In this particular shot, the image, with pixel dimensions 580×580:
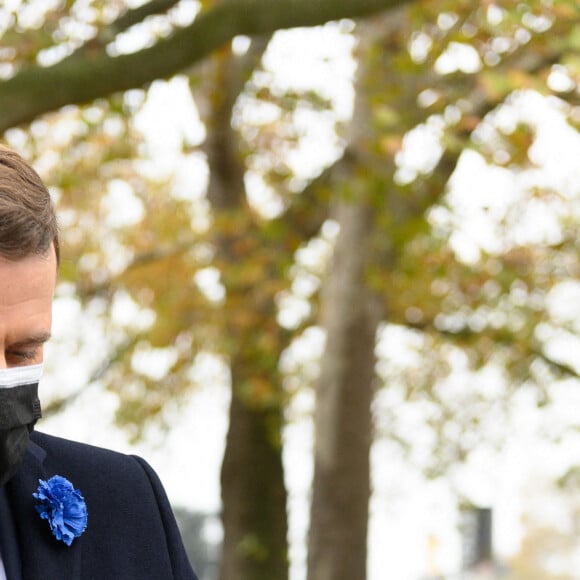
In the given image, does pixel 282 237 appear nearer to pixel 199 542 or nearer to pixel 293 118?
pixel 293 118

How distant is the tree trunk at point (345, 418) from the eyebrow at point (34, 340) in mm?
7208

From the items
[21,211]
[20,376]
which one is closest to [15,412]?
[20,376]

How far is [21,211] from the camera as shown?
7.07ft

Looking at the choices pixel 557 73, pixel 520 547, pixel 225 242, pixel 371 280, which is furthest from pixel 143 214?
pixel 520 547

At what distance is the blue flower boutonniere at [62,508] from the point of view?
7.68ft

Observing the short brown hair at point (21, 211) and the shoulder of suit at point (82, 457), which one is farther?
the shoulder of suit at point (82, 457)

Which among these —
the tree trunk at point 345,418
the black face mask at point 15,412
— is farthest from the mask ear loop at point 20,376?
the tree trunk at point 345,418

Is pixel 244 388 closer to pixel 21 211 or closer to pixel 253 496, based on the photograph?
pixel 253 496

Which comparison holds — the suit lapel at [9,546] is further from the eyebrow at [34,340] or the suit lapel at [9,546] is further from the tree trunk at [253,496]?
the tree trunk at [253,496]

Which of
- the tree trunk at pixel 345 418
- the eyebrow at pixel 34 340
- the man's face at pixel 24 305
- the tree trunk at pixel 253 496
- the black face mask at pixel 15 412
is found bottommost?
the tree trunk at pixel 253 496

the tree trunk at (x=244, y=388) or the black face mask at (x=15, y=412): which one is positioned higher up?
the black face mask at (x=15, y=412)

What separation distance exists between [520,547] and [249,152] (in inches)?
1910

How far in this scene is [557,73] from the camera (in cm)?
758

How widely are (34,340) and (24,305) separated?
80mm
